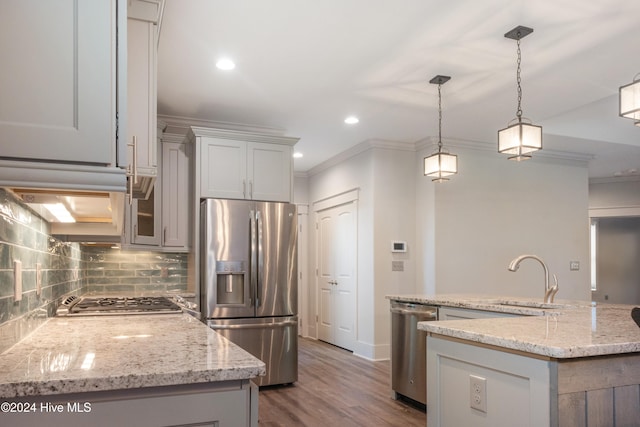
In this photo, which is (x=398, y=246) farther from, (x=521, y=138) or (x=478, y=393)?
(x=478, y=393)

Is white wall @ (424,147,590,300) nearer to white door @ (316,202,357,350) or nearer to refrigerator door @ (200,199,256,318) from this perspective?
white door @ (316,202,357,350)

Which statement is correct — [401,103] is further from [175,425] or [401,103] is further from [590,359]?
[175,425]

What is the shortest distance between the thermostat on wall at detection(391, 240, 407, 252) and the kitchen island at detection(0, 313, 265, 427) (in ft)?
14.1

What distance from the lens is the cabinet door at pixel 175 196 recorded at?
464 centimetres

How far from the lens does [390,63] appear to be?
3.50 m

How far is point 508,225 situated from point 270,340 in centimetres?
326

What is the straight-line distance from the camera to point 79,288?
3.70m

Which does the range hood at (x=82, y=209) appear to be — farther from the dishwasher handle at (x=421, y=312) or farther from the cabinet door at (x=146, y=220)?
the dishwasher handle at (x=421, y=312)

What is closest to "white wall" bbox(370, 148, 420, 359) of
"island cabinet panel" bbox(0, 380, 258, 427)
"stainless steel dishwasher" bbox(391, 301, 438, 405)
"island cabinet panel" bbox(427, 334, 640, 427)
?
"stainless steel dishwasher" bbox(391, 301, 438, 405)

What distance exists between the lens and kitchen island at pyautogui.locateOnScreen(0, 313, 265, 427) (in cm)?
111

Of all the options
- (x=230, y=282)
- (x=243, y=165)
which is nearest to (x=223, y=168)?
(x=243, y=165)

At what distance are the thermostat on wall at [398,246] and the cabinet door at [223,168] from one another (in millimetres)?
1925

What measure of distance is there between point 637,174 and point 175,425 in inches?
331

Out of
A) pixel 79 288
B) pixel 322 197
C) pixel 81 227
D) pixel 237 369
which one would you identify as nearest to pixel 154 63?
pixel 81 227
